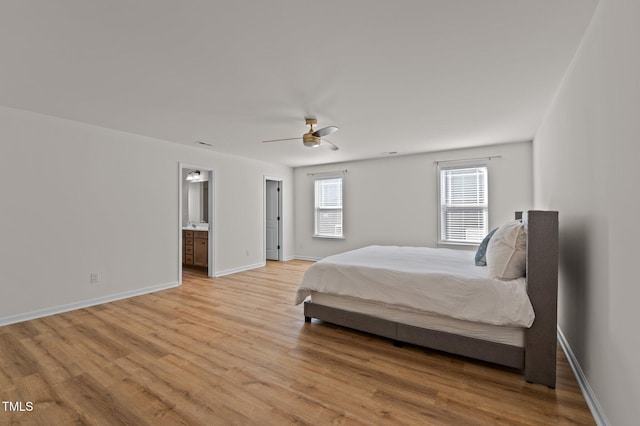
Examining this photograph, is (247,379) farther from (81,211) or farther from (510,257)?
(81,211)

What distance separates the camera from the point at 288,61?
7.54ft

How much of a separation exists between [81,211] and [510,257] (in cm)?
505

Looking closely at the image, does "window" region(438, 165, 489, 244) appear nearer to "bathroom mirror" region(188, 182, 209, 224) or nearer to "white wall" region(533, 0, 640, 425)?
"white wall" region(533, 0, 640, 425)

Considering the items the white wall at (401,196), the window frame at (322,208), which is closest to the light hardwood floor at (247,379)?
the white wall at (401,196)

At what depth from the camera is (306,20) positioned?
1.82 meters

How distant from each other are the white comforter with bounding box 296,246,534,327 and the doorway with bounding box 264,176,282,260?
13.5 feet

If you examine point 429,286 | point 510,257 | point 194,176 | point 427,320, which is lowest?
point 427,320

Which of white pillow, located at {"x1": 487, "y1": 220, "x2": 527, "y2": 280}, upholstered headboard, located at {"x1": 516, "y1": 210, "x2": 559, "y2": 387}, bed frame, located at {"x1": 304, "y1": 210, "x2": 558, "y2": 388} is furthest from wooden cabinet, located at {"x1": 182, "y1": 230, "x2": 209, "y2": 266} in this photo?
upholstered headboard, located at {"x1": 516, "y1": 210, "x2": 559, "y2": 387}

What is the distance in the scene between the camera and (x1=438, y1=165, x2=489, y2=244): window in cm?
520

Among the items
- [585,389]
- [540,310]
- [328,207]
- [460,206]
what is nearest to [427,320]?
[540,310]

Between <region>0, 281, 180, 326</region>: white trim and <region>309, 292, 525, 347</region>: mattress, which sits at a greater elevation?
<region>309, 292, 525, 347</region>: mattress

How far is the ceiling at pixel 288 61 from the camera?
5.72ft

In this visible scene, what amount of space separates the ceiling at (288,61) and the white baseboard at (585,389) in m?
2.39

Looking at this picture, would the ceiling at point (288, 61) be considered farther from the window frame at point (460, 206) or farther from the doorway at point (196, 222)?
the doorway at point (196, 222)
